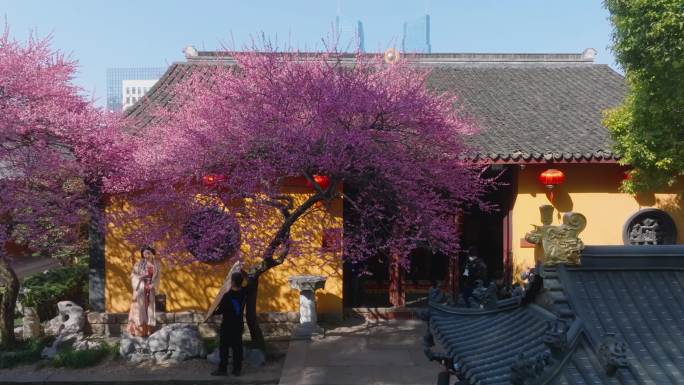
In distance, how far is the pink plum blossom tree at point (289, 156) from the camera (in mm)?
6117

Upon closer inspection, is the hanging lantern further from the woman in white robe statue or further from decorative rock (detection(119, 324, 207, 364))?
the woman in white robe statue

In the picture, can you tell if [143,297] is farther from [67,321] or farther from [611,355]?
[611,355]

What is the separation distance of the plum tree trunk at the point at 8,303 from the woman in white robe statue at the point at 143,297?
1.62m

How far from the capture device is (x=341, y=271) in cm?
923

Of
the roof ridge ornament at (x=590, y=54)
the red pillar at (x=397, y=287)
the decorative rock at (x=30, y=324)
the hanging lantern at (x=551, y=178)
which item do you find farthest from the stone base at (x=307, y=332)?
the roof ridge ornament at (x=590, y=54)

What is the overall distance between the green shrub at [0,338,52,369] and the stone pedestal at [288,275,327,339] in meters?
3.70

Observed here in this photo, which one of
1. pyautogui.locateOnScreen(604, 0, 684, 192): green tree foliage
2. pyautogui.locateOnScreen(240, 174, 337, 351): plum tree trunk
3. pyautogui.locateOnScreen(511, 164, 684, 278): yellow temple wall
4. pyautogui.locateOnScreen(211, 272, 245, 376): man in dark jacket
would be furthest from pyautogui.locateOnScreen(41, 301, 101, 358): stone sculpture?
pyautogui.locateOnScreen(604, 0, 684, 192): green tree foliage

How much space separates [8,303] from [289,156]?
16.7 ft

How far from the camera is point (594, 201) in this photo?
363 inches

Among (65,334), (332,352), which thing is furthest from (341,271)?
(65,334)

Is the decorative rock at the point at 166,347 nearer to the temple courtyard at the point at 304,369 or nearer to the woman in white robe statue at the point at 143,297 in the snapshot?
the temple courtyard at the point at 304,369

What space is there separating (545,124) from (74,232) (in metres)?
8.19

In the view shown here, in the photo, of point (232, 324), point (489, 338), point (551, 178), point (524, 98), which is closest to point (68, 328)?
point (232, 324)

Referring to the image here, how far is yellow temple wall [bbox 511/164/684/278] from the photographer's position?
30.1 ft
